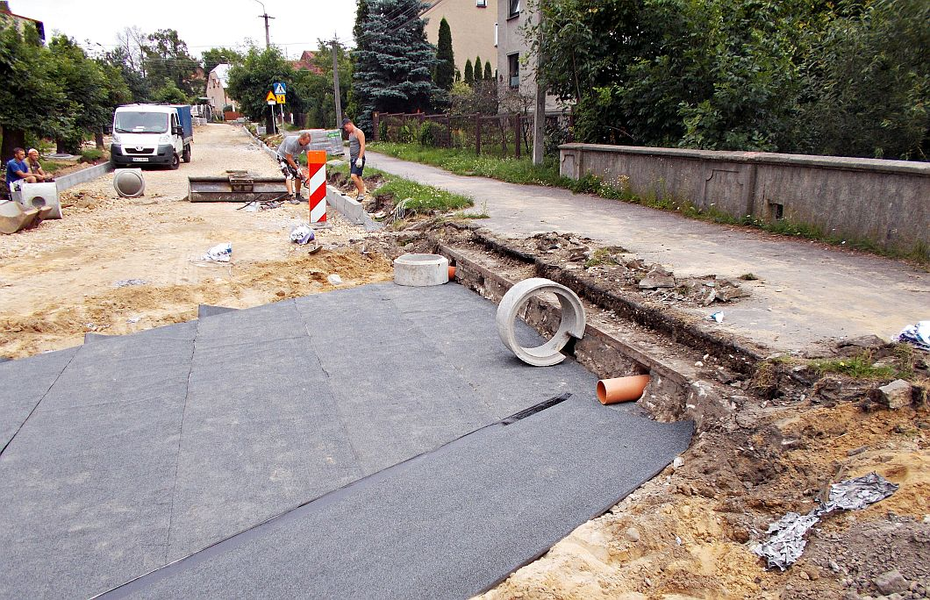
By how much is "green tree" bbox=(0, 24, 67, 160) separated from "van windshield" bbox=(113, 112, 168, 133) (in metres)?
5.33

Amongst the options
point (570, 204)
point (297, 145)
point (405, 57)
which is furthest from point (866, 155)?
point (405, 57)

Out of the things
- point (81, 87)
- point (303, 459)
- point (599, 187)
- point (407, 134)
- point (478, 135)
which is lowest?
point (303, 459)

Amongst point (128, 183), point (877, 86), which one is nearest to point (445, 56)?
point (128, 183)

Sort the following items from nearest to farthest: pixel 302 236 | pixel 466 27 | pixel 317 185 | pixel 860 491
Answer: pixel 860 491
pixel 302 236
pixel 317 185
pixel 466 27

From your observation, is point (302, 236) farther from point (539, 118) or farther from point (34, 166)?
point (34, 166)

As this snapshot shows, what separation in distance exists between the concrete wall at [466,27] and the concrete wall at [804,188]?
37.4m

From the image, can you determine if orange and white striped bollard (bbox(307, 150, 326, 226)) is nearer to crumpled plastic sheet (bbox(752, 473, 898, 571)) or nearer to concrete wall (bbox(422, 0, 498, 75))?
crumpled plastic sheet (bbox(752, 473, 898, 571))

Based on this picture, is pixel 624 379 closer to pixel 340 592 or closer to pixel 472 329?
pixel 472 329

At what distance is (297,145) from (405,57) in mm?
22292

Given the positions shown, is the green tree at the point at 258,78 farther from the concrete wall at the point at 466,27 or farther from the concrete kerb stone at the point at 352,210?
the concrete kerb stone at the point at 352,210

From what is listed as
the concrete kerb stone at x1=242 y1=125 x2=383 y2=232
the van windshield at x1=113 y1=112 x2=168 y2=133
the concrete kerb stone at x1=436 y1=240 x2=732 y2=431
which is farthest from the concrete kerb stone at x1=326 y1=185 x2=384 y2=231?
the van windshield at x1=113 y1=112 x2=168 y2=133

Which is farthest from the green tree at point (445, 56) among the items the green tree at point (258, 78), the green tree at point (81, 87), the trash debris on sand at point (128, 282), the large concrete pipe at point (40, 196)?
the trash debris on sand at point (128, 282)

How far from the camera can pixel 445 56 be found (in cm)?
4169

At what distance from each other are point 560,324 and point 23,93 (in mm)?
17846
